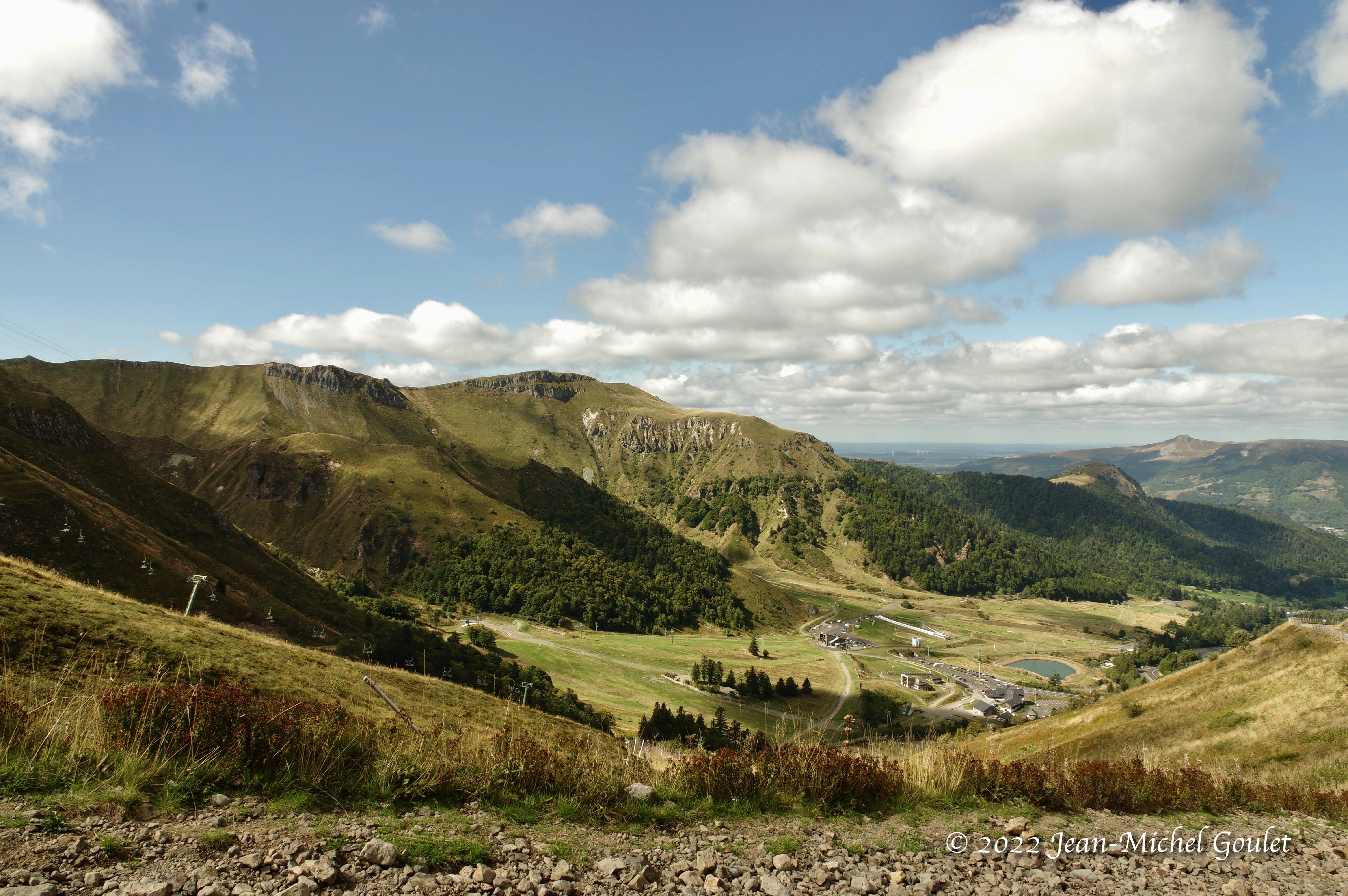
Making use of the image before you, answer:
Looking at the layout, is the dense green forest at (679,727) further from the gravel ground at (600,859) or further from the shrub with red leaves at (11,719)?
the shrub with red leaves at (11,719)

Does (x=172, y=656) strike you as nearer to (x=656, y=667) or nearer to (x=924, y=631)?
(x=656, y=667)

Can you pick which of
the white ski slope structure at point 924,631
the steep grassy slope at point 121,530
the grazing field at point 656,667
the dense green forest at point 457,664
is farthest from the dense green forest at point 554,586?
the dense green forest at point 457,664

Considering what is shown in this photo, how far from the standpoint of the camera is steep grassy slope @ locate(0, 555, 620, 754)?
14.9 m

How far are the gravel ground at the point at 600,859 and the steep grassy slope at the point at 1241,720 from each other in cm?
532

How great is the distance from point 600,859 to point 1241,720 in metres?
43.2

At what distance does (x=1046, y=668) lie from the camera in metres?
166

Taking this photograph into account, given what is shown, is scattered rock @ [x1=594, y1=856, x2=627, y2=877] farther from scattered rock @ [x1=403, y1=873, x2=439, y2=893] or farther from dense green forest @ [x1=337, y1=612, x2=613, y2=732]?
dense green forest @ [x1=337, y1=612, x2=613, y2=732]

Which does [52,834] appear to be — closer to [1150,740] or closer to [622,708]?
[1150,740]

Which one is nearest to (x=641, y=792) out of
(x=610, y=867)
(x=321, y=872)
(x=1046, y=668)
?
(x=610, y=867)

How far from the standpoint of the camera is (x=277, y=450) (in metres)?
180

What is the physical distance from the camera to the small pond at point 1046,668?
158 meters

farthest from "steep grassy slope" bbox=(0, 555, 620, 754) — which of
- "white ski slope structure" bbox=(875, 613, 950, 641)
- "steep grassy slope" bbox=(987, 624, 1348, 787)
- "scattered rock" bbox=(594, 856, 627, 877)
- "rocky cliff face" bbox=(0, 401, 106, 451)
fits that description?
"white ski slope structure" bbox=(875, 613, 950, 641)

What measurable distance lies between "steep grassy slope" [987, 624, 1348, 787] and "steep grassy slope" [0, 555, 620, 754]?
2183 centimetres

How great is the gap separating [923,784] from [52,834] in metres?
12.1
